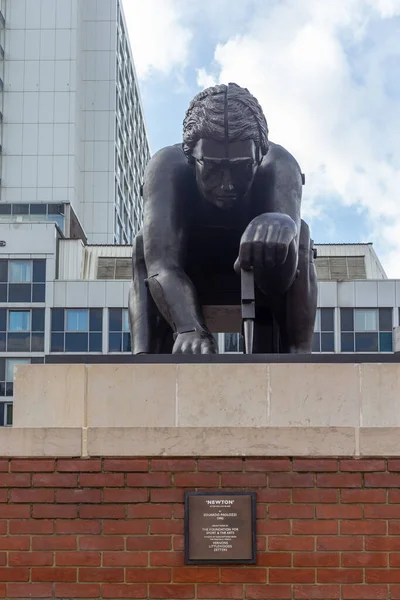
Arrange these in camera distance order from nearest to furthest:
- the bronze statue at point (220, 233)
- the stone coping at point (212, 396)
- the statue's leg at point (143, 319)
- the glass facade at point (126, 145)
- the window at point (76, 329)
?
the stone coping at point (212, 396), the bronze statue at point (220, 233), the statue's leg at point (143, 319), the window at point (76, 329), the glass facade at point (126, 145)

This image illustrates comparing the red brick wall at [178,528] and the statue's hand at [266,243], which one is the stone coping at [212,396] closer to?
the red brick wall at [178,528]

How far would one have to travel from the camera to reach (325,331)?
41.1 metres

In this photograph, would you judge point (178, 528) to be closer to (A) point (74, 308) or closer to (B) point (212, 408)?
(B) point (212, 408)

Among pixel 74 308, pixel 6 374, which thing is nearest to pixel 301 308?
pixel 74 308

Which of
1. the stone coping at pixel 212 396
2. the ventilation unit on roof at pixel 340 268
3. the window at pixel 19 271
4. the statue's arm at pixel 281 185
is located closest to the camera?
the stone coping at pixel 212 396

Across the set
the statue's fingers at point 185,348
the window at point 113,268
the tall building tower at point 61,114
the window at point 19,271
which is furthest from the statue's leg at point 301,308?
the tall building tower at point 61,114

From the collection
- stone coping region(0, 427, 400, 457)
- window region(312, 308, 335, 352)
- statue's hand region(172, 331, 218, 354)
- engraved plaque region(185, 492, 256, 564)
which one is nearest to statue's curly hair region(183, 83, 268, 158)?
statue's hand region(172, 331, 218, 354)

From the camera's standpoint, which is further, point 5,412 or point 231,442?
point 5,412

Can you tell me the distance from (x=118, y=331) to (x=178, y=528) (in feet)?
121

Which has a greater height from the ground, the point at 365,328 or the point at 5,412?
the point at 365,328

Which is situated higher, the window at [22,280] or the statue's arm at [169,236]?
the window at [22,280]

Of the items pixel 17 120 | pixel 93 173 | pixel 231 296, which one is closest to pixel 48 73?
pixel 17 120

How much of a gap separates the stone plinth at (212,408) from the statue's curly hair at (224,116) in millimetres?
1767

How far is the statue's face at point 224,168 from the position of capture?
5.71 metres
